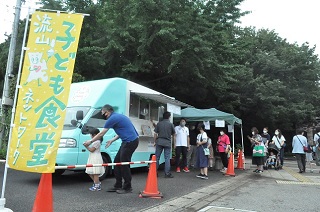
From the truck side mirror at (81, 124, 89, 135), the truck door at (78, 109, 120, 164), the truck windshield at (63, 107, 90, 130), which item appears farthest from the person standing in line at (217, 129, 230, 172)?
the truck side mirror at (81, 124, 89, 135)

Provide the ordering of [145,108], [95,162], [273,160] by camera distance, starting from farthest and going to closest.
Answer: [273,160] < [145,108] < [95,162]

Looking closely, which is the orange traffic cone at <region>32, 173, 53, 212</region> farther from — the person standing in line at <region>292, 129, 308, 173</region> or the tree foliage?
the person standing in line at <region>292, 129, 308, 173</region>

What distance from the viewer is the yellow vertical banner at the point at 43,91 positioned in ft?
13.6

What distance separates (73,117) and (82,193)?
251cm

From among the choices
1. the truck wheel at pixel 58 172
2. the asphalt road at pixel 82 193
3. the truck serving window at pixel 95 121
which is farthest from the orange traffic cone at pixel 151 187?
the truck wheel at pixel 58 172

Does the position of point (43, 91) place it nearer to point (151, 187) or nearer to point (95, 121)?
point (151, 187)

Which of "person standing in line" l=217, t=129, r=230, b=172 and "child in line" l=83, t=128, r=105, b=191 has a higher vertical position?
"person standing in line" l=217, t=129, r=230, b=172

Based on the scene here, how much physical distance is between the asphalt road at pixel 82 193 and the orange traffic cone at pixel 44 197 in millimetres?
1204

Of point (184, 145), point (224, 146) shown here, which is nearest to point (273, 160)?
point (224, 146)

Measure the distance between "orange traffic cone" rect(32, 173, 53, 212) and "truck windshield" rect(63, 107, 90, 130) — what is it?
3840 mm

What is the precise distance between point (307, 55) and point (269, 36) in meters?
4.40

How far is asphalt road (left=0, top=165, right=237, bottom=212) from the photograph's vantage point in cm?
569

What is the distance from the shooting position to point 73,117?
28.5 feet

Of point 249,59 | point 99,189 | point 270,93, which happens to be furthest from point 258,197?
point 249,59
